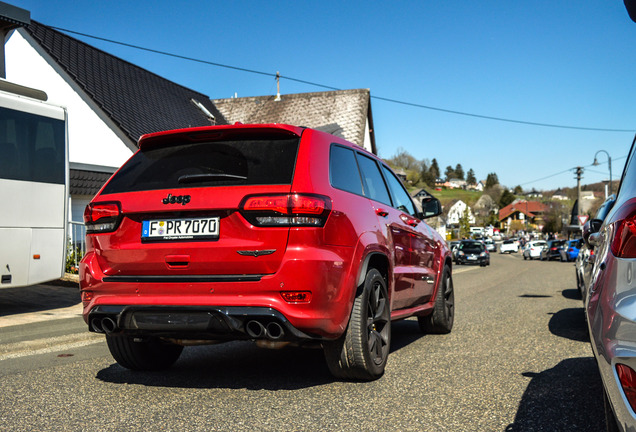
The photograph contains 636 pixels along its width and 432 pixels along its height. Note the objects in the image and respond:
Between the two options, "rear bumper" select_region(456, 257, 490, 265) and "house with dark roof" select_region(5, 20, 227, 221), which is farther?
"rear bumper" select_region(456, 257, 490, 265)

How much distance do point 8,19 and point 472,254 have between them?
33.2m

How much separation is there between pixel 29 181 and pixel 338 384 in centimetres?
711

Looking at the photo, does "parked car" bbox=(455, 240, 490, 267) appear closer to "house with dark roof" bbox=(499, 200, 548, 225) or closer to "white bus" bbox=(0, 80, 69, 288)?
"white bus" bbox=(0, 80, 69, 288)

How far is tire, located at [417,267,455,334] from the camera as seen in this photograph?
711cm

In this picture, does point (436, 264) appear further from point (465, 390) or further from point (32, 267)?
point (32, 267)

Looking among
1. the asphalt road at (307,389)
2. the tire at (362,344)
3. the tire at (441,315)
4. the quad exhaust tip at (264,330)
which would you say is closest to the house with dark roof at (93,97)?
the tire at (441,315)

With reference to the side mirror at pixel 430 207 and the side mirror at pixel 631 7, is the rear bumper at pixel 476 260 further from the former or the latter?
the side mirror at pixel 631 7

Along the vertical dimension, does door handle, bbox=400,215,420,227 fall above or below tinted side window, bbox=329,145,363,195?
below

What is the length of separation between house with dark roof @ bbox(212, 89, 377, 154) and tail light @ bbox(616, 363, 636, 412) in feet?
98.7

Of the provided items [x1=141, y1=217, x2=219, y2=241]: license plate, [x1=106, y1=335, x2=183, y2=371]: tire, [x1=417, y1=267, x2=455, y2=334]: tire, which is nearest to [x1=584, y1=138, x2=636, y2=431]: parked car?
[x1=141, y1=217, x2=219, y2=241]: license plate

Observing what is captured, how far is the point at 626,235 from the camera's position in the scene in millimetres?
2404

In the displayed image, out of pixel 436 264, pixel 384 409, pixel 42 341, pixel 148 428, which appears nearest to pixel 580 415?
pixel 384 409

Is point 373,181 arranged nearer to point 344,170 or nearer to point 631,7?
point 344,170

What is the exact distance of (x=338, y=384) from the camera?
15.4 ft
